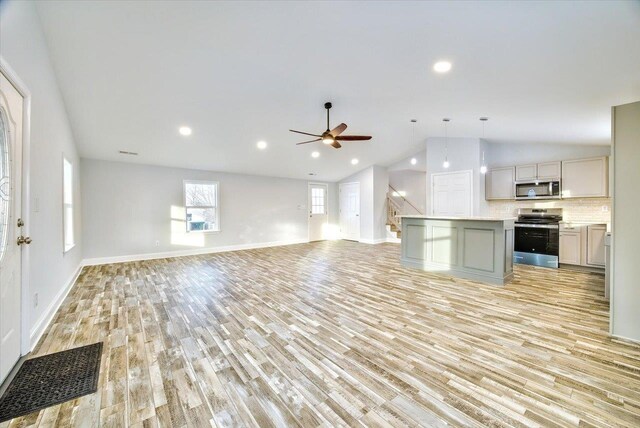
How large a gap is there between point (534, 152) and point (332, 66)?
5.34 metres

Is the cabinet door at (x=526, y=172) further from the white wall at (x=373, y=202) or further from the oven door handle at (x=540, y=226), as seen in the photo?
the white wall at (x=373, y=202)

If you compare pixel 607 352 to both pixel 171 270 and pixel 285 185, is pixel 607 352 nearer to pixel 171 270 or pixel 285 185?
pixel 171 270

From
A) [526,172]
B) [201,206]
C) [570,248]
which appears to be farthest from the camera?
[201,206]

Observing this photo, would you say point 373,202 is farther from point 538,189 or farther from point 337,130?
point 337,130

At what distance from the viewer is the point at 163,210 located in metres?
6.59

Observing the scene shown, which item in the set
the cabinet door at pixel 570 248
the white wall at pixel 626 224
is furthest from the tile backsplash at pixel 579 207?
the white wall at pixel 626 224

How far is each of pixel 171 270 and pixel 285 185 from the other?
4.52m

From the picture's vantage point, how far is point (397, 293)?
380 cm

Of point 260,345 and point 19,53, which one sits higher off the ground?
point 19,53

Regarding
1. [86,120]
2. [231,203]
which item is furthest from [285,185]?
[86,120]

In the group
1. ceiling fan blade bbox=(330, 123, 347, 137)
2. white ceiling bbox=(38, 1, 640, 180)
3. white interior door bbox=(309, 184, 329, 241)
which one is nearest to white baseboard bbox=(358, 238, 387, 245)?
white interior door bbox=(309, 184, 329, 241)

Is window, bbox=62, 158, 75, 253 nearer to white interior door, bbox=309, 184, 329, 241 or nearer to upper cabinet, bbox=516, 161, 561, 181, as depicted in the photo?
white interior door, bbox=309, 184, 329, 241

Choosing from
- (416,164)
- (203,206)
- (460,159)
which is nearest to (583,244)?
(460,159)

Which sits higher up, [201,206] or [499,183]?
[499,183]
